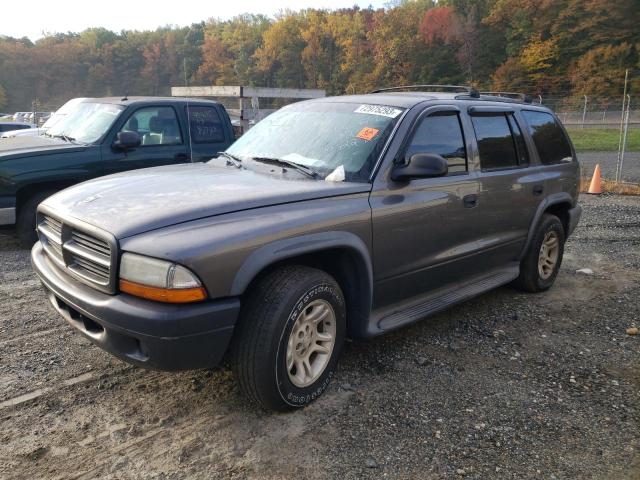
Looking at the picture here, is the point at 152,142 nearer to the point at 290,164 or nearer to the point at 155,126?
the point at 155,126

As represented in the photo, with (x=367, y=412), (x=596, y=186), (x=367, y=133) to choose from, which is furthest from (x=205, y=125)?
(x=596, y=186)

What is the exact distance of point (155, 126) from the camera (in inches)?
279

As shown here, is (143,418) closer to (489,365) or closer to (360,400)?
(360,400)

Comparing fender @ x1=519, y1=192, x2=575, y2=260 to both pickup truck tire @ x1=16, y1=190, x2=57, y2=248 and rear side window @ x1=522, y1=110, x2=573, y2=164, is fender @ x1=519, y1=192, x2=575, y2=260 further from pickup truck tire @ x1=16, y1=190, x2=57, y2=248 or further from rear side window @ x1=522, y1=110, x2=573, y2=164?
pickup truck tire @ x1=16, y1=190, x2=57, y2=248

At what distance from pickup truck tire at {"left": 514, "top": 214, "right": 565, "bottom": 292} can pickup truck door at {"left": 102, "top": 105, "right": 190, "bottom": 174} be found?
4591 mm

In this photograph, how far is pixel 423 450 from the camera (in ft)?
8.96

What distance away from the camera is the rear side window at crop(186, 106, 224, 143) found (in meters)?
7.27

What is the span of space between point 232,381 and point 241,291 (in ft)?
3.23

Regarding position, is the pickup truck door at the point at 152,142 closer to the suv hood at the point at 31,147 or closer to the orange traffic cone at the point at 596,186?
the suv hood at the point at 31,147

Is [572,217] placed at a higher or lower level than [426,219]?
lower

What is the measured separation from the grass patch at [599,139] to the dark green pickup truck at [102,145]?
2153cm

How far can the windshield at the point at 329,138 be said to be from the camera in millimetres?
3439

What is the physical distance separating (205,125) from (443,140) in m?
4.42

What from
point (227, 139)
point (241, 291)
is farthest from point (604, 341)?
point (227, 139)
